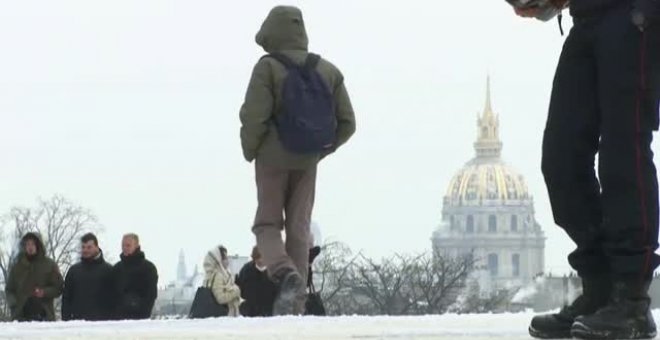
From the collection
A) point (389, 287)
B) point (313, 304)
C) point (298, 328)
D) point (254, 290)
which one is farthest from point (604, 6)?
point (389, 287)

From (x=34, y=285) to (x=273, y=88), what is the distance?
13.5 feet

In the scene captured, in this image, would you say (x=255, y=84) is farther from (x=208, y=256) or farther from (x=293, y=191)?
(x=208, y=256)

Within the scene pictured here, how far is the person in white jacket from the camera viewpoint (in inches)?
524

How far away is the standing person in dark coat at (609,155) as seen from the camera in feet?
18.9

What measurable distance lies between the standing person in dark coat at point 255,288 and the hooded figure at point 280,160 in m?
2.43

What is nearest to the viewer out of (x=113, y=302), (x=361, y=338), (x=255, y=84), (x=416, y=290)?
(x=361, y=338)

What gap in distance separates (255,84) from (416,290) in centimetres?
5130

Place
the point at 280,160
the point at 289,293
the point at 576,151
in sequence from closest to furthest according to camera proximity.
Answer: the point at 576,151
the point at 280,160
the point at 289,293

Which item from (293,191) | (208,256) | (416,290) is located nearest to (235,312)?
(208,256)

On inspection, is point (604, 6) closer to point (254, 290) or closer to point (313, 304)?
point (313, 304)

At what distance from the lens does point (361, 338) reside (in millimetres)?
5875

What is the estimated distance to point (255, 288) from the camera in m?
12.6

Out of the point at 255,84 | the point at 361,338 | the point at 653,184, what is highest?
the point at 255,84

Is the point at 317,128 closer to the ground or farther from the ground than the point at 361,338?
farther from the ground
